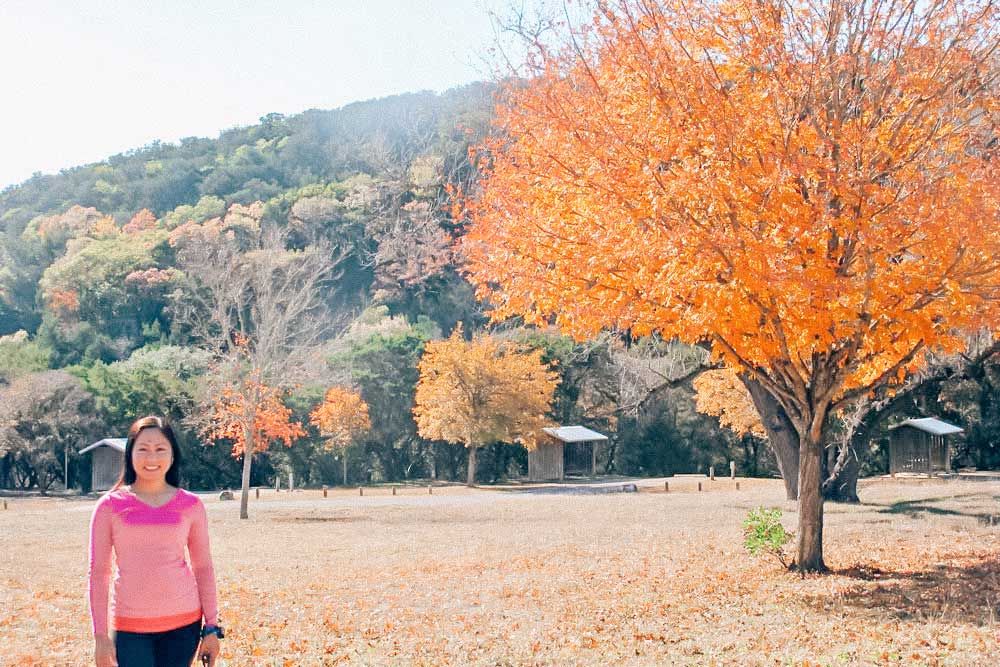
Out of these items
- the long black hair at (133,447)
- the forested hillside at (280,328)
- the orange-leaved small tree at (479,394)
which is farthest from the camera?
the orange-leaved small tree at (479,394)

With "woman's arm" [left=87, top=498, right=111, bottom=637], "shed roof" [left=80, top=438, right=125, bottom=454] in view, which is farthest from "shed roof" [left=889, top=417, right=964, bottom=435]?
"woman's arm" [left=87, top=498, right=111, bottom=637]

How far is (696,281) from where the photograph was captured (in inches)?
395

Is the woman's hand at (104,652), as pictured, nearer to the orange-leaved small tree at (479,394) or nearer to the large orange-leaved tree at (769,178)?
the large orange-leaved tree at (769,178)

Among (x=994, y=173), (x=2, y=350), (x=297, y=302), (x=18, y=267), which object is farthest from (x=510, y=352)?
(x=18, y=267)

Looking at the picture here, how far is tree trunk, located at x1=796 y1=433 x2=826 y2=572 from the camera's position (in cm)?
1181

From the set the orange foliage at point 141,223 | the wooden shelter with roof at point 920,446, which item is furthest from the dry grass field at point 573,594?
the orange foliage at point 141,223

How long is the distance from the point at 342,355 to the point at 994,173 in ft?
146

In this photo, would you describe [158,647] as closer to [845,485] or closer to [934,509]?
[934,509]

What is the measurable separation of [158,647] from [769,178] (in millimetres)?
7527

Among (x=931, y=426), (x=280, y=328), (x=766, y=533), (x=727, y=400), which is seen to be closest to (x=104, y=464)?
(x=280, y=328)

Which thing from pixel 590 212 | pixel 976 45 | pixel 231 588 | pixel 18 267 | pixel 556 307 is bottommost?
pixel 231 588

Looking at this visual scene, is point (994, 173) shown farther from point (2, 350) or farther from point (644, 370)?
point (2, 350)

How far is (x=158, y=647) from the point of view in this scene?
14.0 ft

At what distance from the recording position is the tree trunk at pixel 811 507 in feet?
38.8
